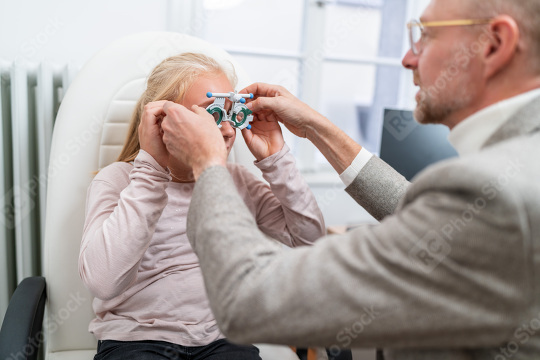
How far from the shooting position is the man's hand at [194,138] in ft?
2.60

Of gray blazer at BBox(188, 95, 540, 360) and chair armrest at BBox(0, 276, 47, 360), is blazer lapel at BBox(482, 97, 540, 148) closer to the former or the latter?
gray blazer at BBox(188, 95, 540, 360)

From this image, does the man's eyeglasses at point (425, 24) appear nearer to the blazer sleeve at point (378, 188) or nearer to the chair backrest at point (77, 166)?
the blazer sleeve at point (378, 188)

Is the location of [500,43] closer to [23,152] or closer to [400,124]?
[400,124]

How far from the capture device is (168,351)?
3.31 feet

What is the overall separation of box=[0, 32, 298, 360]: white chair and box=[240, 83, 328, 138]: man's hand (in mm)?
335

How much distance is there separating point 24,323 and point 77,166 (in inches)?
15.6

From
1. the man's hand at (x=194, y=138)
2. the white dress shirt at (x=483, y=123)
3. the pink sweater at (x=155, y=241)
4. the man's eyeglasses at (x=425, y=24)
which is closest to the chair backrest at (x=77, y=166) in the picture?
the pink sweater at (x=155, y=241)

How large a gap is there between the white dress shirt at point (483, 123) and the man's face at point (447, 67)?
0.04m

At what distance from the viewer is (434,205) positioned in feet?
1.97

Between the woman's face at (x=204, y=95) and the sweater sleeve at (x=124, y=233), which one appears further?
the woman's face at (x=204, y=95)

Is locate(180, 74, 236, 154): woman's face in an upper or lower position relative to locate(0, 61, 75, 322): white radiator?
upper

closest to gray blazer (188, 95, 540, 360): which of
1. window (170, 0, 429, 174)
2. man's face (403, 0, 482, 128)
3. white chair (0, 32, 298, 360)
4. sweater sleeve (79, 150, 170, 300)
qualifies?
man's face (403, 0, 482, 128)

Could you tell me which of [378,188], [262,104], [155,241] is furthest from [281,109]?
[155,241]

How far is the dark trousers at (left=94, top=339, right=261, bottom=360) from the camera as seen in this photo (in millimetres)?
981
